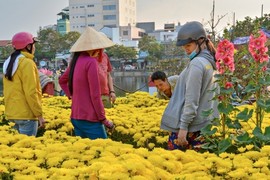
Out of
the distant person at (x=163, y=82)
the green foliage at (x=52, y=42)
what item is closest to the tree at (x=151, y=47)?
the green foliage at (x=52, y=42)

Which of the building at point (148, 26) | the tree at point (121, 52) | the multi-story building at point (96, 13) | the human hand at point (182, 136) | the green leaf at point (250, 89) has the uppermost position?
the multi-story building at point (96, 13)

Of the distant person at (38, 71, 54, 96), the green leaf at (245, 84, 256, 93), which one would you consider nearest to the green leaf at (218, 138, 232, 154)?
the green leaf at (245, 84, 256, 93)

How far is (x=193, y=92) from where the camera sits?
11.3ft

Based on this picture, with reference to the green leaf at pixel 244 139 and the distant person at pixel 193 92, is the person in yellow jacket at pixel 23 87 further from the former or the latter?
the green leaf at pixel 244 139

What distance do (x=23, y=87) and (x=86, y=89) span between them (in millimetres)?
864

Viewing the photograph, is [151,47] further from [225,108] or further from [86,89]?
[225,108]

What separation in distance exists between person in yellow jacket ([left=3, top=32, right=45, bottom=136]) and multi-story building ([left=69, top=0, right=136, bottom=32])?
91024 mm

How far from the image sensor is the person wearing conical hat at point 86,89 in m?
3.83

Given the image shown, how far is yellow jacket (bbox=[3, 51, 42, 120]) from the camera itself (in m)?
4.36

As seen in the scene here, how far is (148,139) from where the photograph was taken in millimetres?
Answer: 4551

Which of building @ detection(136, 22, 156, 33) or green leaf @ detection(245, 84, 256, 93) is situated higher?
building @ detection(136, 22, 156, 33)

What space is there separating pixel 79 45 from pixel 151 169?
1.81 meters

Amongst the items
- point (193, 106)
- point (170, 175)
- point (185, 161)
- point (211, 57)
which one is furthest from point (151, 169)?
point (211, 57)

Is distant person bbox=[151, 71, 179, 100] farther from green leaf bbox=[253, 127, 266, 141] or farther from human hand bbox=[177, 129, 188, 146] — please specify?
green leaf bbox=[253, 127, 266, 141]
